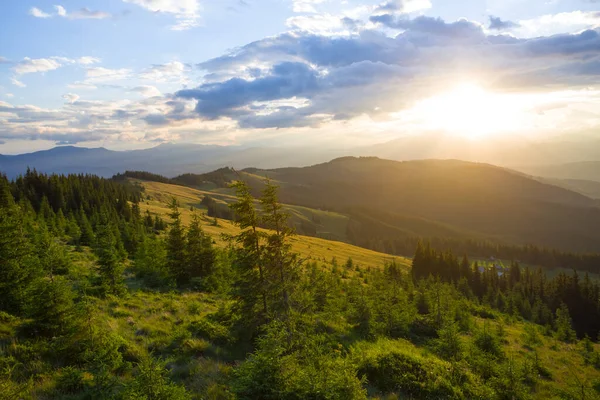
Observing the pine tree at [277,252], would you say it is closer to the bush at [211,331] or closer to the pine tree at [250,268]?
the pine tree at [250,268]

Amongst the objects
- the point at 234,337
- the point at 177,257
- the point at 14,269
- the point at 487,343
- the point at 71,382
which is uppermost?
the point at 14,269

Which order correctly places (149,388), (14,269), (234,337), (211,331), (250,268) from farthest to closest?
(250,268) < (211,331) < (234,337) < (14,269) < (149,388)

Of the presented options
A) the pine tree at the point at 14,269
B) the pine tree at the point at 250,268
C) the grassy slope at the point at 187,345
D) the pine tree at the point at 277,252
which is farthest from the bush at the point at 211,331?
the pine tree at the point at 14,269

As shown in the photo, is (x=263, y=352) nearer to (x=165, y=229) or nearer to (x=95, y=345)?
(x=95, y=345)

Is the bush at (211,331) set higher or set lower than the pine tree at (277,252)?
lower

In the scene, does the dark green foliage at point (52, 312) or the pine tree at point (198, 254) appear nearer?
the dark green foliage at point (52, 312)

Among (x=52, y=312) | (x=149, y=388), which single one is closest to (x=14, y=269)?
(x=52, y=312)

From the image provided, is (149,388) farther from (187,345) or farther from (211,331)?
(211,331)

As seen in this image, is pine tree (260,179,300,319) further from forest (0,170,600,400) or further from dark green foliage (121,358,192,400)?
dark green foliage (121,358,192,400)

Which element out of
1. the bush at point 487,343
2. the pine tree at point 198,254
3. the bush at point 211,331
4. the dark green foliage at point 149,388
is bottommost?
the bush at point 487,343

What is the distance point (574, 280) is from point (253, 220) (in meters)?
Answer: 90.2

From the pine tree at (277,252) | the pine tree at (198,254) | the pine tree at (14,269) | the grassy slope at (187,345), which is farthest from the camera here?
the pine tree at (198,254)

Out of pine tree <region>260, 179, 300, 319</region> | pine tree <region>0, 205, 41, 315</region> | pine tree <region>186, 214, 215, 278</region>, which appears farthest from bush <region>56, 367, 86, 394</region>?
pine tree <region>186, 214, 215, 278</region>

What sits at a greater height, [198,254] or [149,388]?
[149,388]
